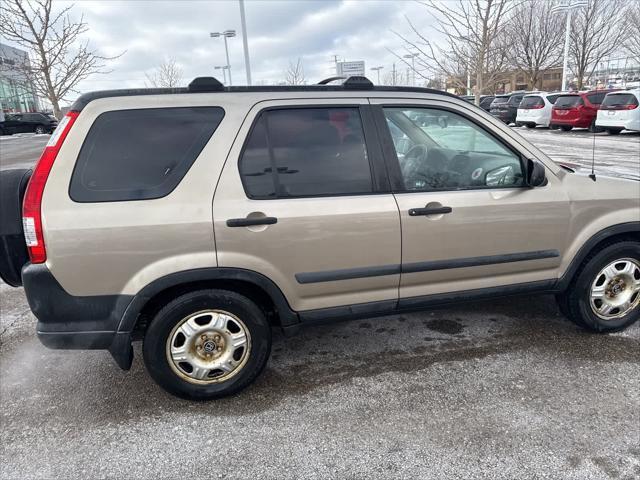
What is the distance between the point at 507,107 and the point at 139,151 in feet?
87.2

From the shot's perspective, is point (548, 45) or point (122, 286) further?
point (548, 45)

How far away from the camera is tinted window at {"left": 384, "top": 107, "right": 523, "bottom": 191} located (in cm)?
→ 300

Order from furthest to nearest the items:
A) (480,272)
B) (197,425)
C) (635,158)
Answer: (635,158) < (480,272) < (197,425)

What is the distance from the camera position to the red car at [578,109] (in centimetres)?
2008

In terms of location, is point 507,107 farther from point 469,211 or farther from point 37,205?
point 37,205

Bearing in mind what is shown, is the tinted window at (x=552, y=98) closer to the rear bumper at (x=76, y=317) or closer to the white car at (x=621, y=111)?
the white car at (x=621, y=111)

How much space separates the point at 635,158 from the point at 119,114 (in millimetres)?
13380

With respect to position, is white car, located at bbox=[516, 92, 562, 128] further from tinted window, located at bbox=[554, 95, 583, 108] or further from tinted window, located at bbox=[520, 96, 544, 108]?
tinted window, located at bbox=[554, 95, 583, 108]

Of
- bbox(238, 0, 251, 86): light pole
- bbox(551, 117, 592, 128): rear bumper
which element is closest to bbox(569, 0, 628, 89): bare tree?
bbox(551, 117, 592, 128): rear bumper

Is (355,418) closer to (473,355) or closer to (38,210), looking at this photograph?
(473,355)


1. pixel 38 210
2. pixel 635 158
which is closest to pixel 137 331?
pixel 38 210

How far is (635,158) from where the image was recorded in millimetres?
12195

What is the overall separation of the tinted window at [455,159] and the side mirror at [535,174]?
0.23 ft

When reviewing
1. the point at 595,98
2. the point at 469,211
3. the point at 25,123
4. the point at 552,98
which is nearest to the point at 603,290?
the point at 469,211
